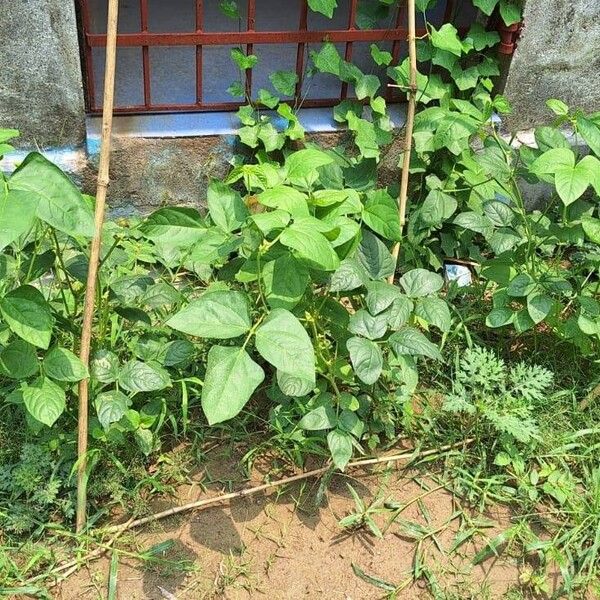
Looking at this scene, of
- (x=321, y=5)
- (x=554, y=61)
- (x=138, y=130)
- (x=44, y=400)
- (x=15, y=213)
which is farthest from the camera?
(x=554, y=61)

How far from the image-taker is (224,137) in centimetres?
327

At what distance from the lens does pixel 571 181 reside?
8.03ft

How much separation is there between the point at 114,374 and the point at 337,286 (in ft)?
2.32

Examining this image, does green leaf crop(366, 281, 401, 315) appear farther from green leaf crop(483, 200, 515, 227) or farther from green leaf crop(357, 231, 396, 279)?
green leaf crop(483, 200, 515, 227)

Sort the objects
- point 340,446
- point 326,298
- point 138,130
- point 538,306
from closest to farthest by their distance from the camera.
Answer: point 340,446 < point 326,298 < point 538,306 < point 138,130

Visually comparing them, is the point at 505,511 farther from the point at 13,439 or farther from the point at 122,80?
the point at 122,80

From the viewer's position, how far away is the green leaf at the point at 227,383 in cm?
206

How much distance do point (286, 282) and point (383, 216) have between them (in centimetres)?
42

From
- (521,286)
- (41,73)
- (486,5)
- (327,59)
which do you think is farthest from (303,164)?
(486,5)

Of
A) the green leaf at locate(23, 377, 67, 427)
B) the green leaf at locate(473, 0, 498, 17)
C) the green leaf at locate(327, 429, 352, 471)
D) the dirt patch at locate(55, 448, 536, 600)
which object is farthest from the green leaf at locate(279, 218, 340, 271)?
the green leaf at locate(473, 0, 498, 17)

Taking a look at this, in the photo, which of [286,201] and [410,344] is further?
[410,344]

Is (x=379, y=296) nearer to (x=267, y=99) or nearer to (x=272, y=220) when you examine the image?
(x=272, y=220)

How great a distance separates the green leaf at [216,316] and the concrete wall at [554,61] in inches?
72.8

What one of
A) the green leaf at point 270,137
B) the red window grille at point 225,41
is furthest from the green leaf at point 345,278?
the red window grille at point 225,41
